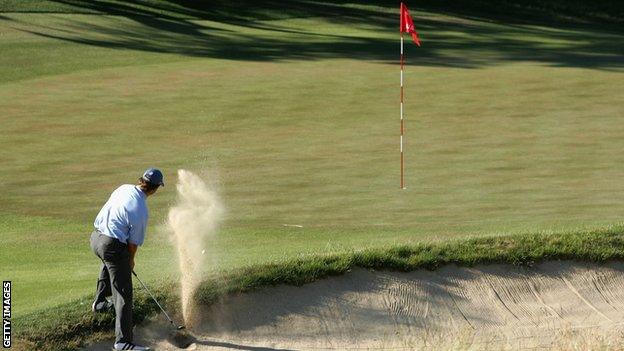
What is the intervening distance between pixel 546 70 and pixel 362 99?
698 cm

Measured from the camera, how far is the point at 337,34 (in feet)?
129

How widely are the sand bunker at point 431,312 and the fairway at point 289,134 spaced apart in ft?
3.04

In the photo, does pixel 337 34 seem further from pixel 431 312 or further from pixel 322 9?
pixel 431 312

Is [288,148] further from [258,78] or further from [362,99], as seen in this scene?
[258,78]

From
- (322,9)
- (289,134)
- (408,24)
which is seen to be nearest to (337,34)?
(322,9)

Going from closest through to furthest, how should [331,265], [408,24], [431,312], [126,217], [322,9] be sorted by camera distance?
[126,217] < [431,312] < [331,265] < [408,24] < [322,9]

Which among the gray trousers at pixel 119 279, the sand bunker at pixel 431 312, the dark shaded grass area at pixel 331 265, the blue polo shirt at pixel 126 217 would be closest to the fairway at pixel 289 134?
the dark shaded grass area at pixel 331 265

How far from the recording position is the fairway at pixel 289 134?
14.8 metres

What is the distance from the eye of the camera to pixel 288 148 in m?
20.6

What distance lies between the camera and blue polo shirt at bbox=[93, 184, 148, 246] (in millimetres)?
10180

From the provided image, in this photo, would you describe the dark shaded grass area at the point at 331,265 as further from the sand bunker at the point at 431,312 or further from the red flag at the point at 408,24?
the red flag at the point at 408,24

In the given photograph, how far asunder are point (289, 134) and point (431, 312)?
10516 mm

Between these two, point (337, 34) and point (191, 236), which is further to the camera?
point (337, 34)

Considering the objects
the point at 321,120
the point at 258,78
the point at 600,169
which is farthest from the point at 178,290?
the point at 258,78
